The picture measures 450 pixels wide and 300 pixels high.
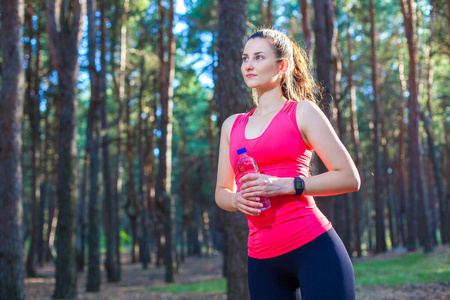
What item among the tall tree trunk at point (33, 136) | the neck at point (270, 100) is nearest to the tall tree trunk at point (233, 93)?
the neck at point (270, 100)

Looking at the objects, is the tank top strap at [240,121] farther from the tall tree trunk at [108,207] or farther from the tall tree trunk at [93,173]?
the tall tree trunk at [108,207]

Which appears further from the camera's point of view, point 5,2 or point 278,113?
point 5,2

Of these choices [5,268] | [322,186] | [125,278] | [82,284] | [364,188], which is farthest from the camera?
[364,188]

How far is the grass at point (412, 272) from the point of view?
43.3 feet

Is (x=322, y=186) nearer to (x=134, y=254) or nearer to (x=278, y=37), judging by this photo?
(x=278, y=37)

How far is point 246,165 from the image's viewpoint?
219 cm

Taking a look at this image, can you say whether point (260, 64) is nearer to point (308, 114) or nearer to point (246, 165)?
point (308, 114)

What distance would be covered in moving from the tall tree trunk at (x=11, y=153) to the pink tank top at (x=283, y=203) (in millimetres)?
7597

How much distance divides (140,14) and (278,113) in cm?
2412

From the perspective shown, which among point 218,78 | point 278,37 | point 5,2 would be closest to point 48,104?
point 5,2

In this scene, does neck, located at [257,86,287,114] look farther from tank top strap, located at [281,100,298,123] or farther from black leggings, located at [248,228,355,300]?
black leggings, located at [248,228,355,300]

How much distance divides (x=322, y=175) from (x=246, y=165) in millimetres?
361

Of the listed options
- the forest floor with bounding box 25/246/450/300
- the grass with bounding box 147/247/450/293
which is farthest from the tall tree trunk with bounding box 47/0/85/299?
the grass with bounding box 147/247/450/293

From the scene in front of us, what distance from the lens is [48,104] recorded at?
24.8 m
